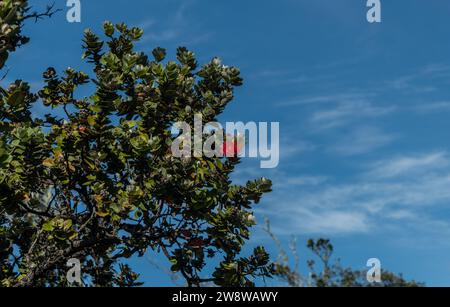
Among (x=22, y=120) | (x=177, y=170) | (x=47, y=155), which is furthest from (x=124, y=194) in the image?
(x=22, y=120)

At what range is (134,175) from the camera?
9.88 metres

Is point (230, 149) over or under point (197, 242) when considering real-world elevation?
over

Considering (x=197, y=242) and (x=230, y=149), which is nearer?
(x=197, y=242)

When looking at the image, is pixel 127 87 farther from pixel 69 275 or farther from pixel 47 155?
pixel 69 275

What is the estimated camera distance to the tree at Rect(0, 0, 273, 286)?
9.33 m

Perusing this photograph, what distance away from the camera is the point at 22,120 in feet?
35.3

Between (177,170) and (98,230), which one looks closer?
(177,170)

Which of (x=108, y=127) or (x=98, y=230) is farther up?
(x=108, y=127)

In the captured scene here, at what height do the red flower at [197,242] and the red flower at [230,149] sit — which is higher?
the red flower at [230,149]

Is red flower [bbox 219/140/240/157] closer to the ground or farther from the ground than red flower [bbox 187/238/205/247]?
farther from the ground

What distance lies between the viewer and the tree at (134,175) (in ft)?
30.6
